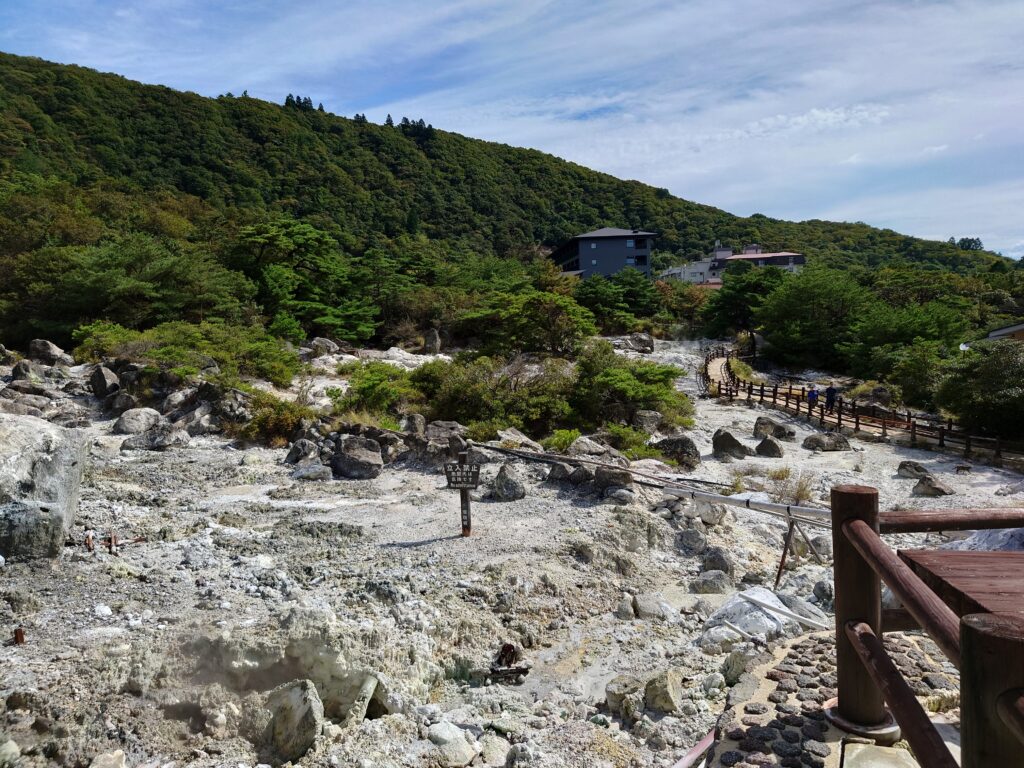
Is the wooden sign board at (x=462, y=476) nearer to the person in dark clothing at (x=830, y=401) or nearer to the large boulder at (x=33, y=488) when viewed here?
the large boulder at (x=33, y=488)

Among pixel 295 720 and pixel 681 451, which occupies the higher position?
pixel 681 451

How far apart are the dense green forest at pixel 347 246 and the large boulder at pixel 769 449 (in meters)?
9.48

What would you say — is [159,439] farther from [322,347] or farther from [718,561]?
[322,347]

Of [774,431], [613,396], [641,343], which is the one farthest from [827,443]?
[641,343]

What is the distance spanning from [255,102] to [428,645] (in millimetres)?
84670

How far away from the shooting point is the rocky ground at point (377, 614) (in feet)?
16.4

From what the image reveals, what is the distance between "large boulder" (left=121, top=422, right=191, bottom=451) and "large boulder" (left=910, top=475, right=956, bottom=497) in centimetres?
1487

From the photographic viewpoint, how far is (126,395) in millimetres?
16422

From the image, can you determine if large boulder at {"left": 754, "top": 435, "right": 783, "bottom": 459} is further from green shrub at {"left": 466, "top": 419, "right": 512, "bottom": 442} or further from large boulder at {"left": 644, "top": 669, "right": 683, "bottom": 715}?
large boulder at {"left": 644, "top": 669, "right": 683, "bottom": 715}

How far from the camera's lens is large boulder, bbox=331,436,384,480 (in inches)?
476

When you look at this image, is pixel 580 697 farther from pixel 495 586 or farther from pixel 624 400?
pixel 624 400

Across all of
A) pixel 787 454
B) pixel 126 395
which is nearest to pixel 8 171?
pixel 126 395

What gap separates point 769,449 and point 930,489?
3839 mm

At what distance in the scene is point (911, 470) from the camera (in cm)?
1459
